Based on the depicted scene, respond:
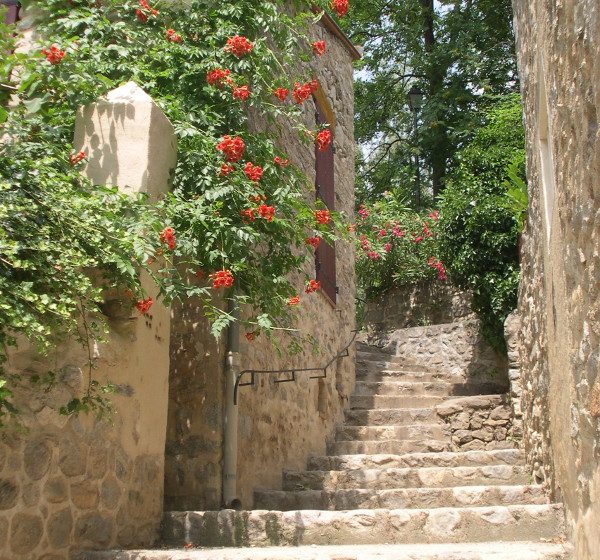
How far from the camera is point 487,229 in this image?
347 inches

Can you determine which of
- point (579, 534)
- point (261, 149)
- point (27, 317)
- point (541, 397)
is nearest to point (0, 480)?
point (27, 317)

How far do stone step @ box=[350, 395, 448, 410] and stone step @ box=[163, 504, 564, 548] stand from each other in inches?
160

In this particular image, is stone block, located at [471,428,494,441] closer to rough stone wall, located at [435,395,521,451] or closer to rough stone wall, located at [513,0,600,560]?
rough stone wall, located at [435,395,521,451]

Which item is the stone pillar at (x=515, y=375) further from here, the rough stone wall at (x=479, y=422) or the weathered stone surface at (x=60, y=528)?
the weathered stone surface at (x=60, y=528)

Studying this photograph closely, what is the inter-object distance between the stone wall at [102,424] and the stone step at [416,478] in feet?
6.13

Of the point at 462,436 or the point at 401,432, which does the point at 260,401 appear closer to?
the point at 401,432

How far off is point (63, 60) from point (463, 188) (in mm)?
5601

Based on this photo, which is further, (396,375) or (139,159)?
(396,375)

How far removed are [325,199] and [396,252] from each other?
14.1ft

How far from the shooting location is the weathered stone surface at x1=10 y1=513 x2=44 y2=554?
11.3 ft

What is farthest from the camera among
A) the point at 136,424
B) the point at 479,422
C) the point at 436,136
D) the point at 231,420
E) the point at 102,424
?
the point at 436,136

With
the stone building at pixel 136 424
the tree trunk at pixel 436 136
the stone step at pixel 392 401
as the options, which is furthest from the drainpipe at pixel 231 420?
the tree trunk at pixel 436 136

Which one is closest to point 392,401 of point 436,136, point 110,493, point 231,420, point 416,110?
point 231,420

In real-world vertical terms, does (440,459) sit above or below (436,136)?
below
